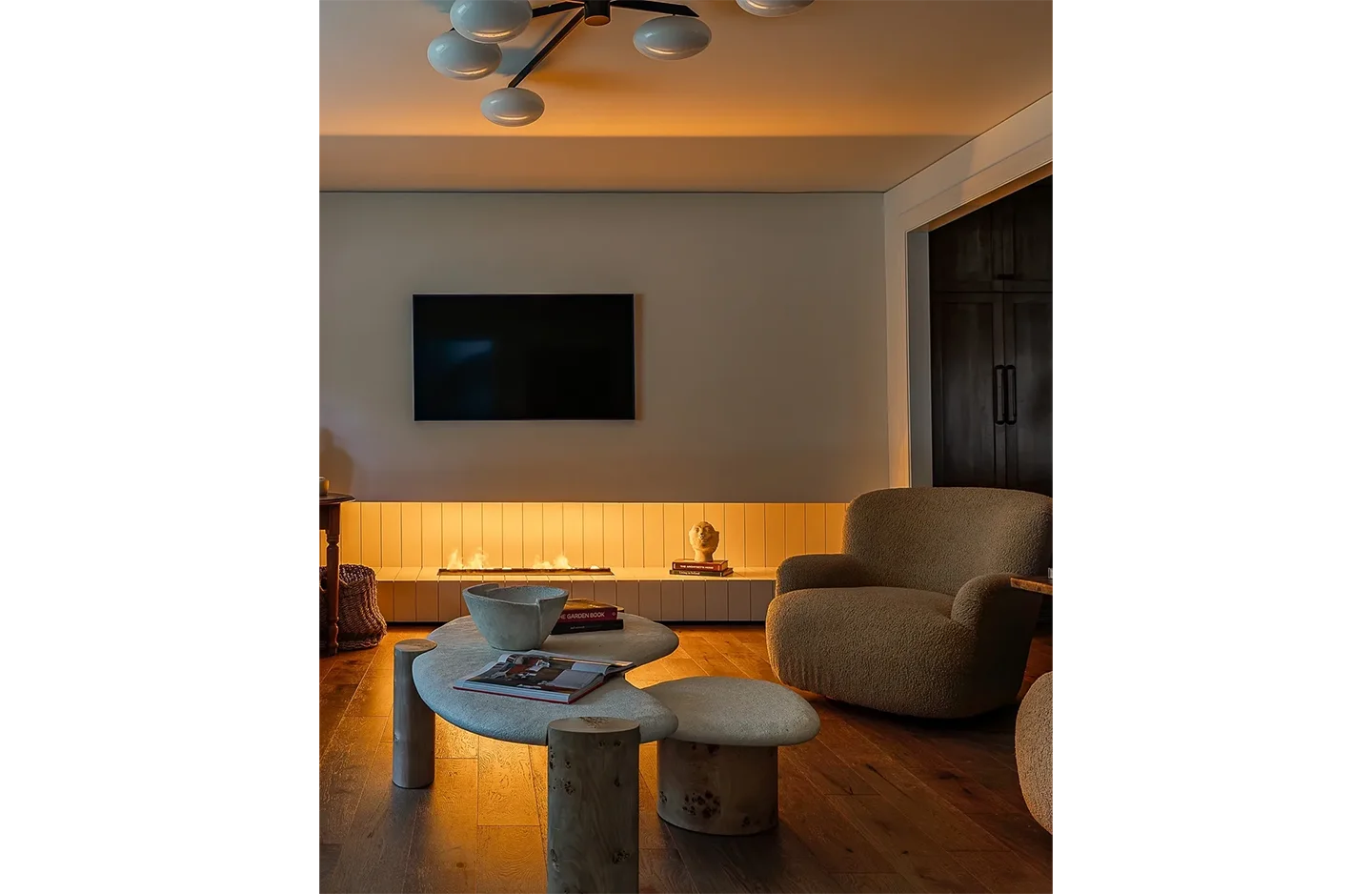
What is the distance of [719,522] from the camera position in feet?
20.7

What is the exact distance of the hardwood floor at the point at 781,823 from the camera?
7.58 feet

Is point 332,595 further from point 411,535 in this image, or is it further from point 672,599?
point 672,599

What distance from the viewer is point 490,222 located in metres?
6.03

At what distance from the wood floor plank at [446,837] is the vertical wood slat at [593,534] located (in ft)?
9.97

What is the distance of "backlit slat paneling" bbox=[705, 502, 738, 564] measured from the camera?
6.31 meters

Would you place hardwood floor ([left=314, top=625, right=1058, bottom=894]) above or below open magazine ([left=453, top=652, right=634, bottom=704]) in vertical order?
below

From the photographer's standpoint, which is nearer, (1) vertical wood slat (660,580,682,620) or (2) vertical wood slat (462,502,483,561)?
(1) vertical wood slat (660,580,682,620)

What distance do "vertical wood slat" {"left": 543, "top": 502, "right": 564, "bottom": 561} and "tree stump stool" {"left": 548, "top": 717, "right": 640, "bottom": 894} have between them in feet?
13.9

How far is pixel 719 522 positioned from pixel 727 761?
12.3ft

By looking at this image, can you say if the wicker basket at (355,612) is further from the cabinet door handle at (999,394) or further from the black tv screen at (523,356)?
the cabinet door handle at (999,394)

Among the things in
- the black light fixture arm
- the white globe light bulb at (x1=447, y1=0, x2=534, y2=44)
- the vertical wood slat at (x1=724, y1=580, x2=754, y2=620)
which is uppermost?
the black light fixture arm

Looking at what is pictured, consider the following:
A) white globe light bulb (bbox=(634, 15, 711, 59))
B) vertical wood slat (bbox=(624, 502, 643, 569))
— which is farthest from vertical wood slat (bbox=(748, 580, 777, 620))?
white globe light bulb (bbox=(634, 15, 711, 59))

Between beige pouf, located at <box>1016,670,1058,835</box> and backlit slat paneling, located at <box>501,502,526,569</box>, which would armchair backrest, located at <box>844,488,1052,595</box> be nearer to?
beige pouf, located at <box>1016,670,1058,835</box>
